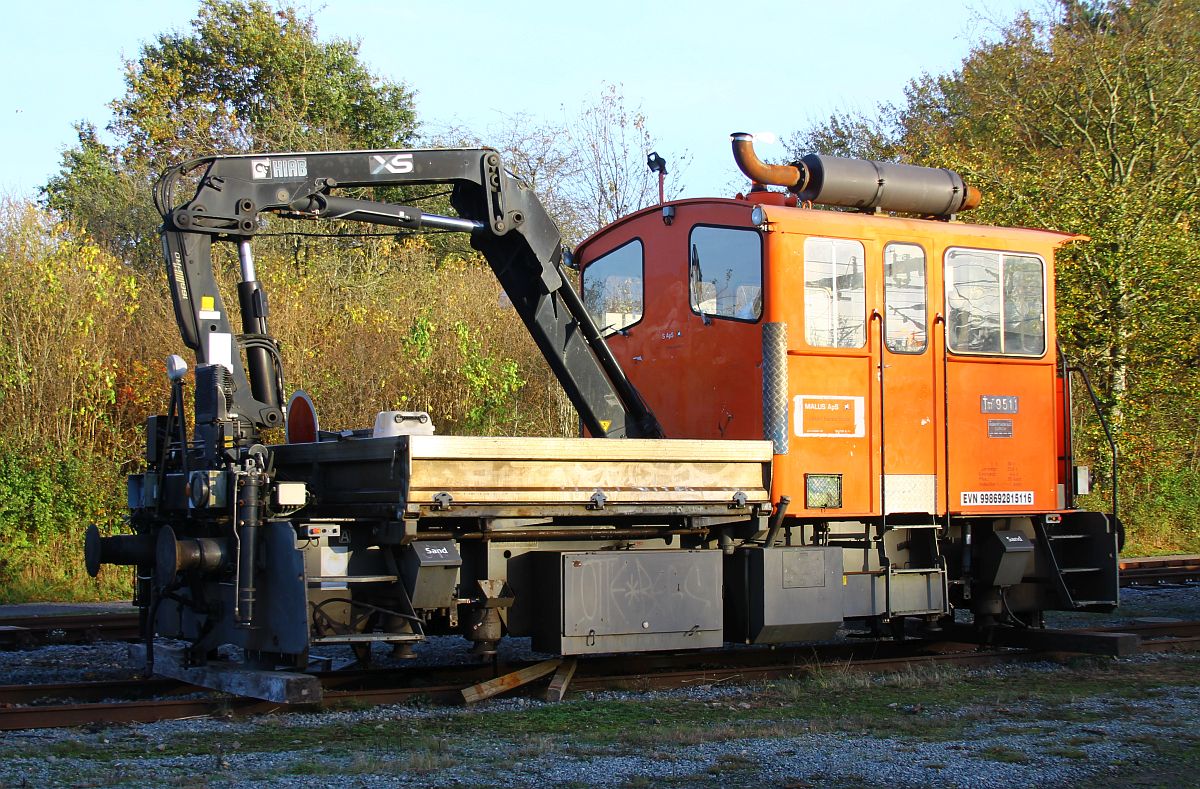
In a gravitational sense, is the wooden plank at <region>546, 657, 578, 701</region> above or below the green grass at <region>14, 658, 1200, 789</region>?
above

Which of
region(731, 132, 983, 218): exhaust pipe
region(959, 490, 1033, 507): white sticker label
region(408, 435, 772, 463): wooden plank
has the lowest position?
region(959, 490, 1033, 507): white sticker label

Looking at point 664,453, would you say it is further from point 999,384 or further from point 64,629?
point 64,629

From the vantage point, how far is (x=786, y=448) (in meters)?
8.32

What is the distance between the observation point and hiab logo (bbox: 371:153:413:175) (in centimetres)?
803

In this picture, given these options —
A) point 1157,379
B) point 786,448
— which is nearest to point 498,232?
point 786,448

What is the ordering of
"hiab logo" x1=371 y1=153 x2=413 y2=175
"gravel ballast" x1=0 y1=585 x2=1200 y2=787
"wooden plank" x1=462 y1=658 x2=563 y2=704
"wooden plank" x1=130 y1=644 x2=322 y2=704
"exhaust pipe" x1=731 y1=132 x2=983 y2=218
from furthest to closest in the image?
"exhaust pipe" x1=731 y1=132 x2=983 y2=218
"hiab logo" x1=371 y1=153 x2=413 y2=175
"wooden plank" x1=462 y1=658 x2=563 y2=704
"wooden plank" x1=130 y1=644 x2=322 y2=704
"gravel ballast" x1=0 y1=585 x2=1200 y2=787

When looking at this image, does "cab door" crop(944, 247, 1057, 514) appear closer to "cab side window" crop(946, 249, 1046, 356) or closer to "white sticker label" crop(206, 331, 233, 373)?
"cab side window" crop(946, 249, 1046, 356)

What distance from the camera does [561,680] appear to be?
770 centimetres

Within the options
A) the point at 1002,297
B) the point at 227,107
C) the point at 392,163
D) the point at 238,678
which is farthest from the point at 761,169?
the point at 227,107

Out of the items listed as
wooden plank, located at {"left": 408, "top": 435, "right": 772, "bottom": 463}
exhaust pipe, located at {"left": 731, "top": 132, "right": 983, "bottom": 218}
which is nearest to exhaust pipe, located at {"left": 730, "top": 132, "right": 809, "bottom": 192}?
exhaust pipe, located at {"left": 731, "top": 132, "right": 983, "bottom": 218}

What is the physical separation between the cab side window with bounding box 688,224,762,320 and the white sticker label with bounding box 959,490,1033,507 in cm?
226

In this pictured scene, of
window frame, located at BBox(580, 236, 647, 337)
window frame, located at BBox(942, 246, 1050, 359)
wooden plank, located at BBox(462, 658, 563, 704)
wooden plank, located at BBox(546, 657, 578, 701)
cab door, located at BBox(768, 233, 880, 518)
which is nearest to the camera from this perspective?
wooden plank, located at BBox(462, 658, 563, 704)

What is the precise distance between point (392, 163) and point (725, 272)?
257 cm

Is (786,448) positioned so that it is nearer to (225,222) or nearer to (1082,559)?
(1082,559)
